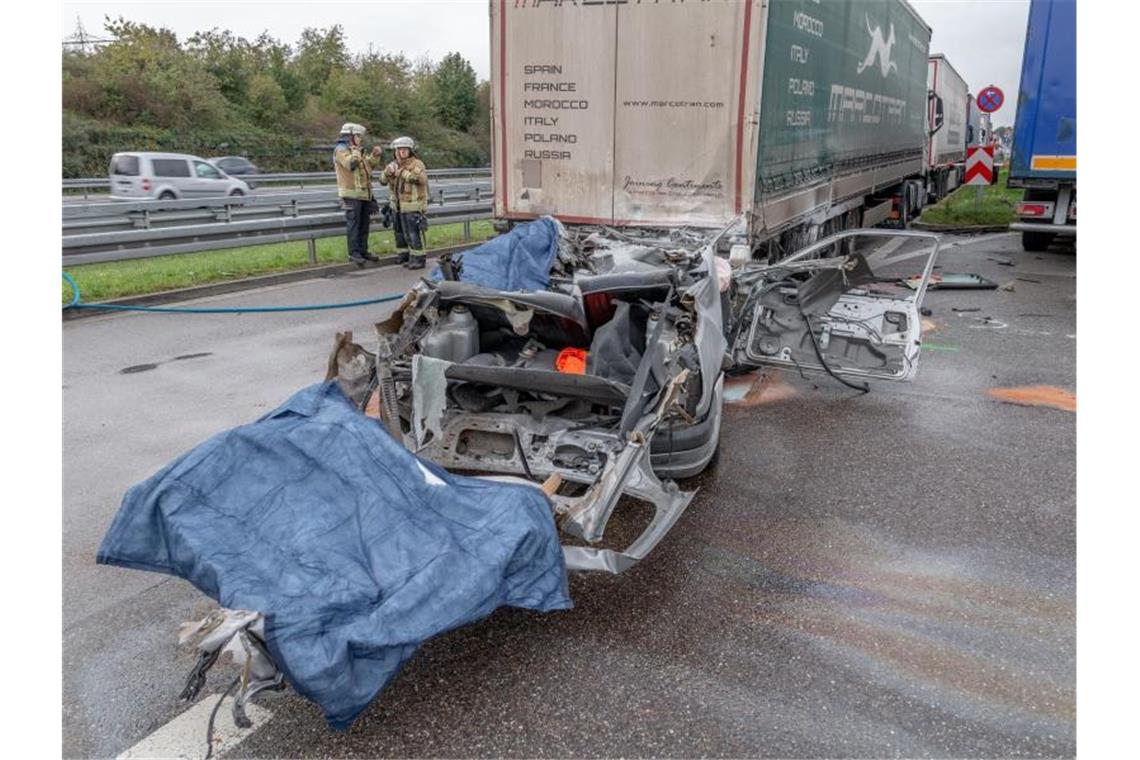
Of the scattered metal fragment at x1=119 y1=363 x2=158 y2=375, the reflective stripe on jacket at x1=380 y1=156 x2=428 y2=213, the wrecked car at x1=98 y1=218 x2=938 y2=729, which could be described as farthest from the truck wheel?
the scattered metal fragment at x1=119 y1=363 x2=158 y2=375

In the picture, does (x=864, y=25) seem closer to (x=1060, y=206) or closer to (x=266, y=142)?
(x=1060, y=206)

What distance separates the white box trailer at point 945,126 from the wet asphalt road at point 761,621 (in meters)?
16.6

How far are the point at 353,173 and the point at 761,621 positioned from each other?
31.3 ft

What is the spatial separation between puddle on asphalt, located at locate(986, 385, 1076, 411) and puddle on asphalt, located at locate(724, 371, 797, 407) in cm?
153

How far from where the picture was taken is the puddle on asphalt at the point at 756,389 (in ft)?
20.2

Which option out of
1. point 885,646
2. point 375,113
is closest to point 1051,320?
point 885,646

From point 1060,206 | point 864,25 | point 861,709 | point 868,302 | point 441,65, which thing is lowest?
point 861,709

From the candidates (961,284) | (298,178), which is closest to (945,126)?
(961,284)

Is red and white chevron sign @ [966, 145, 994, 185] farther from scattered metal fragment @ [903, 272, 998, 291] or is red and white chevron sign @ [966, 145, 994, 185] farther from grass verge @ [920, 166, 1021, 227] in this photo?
scattered metal fragment @ [903, 272, 998, 291]

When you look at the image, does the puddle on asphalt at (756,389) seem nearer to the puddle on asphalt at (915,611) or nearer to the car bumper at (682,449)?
the car bumper at (682,449)

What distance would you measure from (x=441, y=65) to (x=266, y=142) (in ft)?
54.6

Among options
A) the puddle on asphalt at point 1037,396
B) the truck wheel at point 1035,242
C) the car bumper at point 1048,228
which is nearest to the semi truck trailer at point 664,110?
the puddle on asphalt at point 1037,396

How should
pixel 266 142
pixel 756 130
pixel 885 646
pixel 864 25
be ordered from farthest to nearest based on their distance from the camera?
pixel 266 142
pixel 864 25
pixel 756 130
pixel 885 646

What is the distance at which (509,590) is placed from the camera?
2795 millimetres
